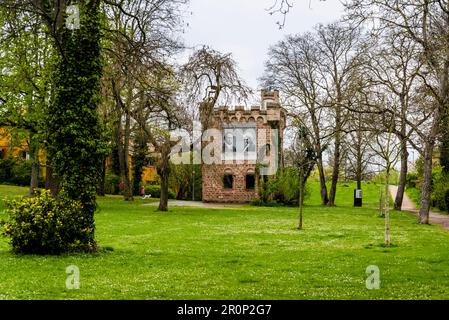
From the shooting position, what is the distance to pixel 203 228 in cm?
2477

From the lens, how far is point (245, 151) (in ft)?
180

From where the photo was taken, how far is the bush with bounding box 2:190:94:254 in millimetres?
14602

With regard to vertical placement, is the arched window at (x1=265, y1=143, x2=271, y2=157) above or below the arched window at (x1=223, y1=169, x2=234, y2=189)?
above

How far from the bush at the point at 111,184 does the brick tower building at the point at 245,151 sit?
11.2m

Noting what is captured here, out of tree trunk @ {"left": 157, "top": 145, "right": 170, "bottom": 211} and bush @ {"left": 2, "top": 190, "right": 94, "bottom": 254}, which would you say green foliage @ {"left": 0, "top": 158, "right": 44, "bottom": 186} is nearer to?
tree trunk @ {"left": 157, "top": 145, "right": 170, "bottom": 211}

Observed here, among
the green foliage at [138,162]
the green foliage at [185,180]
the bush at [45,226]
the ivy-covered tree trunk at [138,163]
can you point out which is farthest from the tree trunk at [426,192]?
the ivy-covered tree trunk at [138,163]

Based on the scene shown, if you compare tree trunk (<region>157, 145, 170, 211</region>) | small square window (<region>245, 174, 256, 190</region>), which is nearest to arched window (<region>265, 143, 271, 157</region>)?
small square window (<region>245, 174, 256, 190</region>)

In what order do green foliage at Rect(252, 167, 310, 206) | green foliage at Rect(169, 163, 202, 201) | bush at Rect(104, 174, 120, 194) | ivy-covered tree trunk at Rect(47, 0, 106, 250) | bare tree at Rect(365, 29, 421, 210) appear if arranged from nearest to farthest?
1. ivy-covered tree trunk at Rect(47, 0, 106, 250)
2. bare tree at Rect(365, 29, 421, 210)
3. green foliage at Rect(252, 167, 310, 206)
4. green foliage at Rect(169, 163, 202, 201)
5. bush at Rect(104, 174, 120, 194)

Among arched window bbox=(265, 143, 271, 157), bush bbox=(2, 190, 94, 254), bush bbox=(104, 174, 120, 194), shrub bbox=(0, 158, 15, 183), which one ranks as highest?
arched window bbox=(265, 143, 271, 157)

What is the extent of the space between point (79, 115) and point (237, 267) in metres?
6.35

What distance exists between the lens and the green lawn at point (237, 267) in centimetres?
1014

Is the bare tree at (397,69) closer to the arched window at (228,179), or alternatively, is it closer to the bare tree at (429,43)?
the bare tree at (429,43)

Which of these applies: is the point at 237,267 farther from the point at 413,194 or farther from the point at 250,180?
the point at 413,194

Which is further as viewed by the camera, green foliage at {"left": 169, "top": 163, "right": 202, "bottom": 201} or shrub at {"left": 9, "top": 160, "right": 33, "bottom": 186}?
green foliage at {"left": 169, "top": 163, "right": 202, "bottom": 201}
